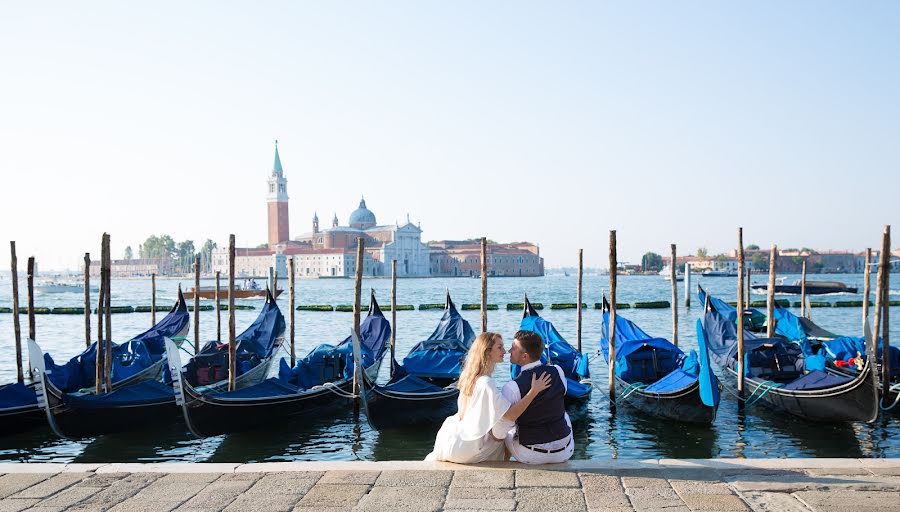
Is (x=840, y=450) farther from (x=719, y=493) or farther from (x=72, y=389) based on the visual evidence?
(x=72, y=389)

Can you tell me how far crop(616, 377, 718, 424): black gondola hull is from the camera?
6.53 metres

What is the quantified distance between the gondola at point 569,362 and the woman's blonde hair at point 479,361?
3.83 metres

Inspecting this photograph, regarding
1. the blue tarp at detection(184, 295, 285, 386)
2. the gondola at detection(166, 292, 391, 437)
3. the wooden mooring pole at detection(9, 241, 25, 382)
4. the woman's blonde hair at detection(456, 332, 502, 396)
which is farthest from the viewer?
the wooden mooring pole at detection(9, 241, 25, 382)

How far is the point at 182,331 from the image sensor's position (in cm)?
1139

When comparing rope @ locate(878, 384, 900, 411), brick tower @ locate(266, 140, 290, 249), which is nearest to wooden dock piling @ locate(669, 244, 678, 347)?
rope @ locate(878, 384, 900, 411)

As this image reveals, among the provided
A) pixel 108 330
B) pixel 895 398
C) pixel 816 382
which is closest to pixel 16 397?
pixel 108 330

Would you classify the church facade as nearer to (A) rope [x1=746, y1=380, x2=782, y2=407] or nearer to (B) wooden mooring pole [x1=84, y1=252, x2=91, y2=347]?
(B) wooden mooring pole [x1=84, y1=252, x2=91, y2=347]

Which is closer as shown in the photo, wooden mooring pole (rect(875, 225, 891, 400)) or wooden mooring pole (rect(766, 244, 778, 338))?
wooden mooring pole (rect(875, 225, 891, 400))

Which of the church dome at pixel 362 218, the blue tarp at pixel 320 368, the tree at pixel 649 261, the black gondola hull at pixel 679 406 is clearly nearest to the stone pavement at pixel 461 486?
the black gondola hull at pixel 679 406

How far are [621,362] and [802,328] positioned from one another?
5564 millimetres

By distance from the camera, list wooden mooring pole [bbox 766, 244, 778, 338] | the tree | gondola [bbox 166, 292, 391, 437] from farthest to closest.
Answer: the tree
wooden mooring pole [bbox 766, 244, 778, 338]
gondola [bbox 166, 292, 391, 437]

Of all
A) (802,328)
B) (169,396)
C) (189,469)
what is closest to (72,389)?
(169,396)

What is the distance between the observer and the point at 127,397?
642 cm

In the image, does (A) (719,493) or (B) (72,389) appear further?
(B) (72,389)
